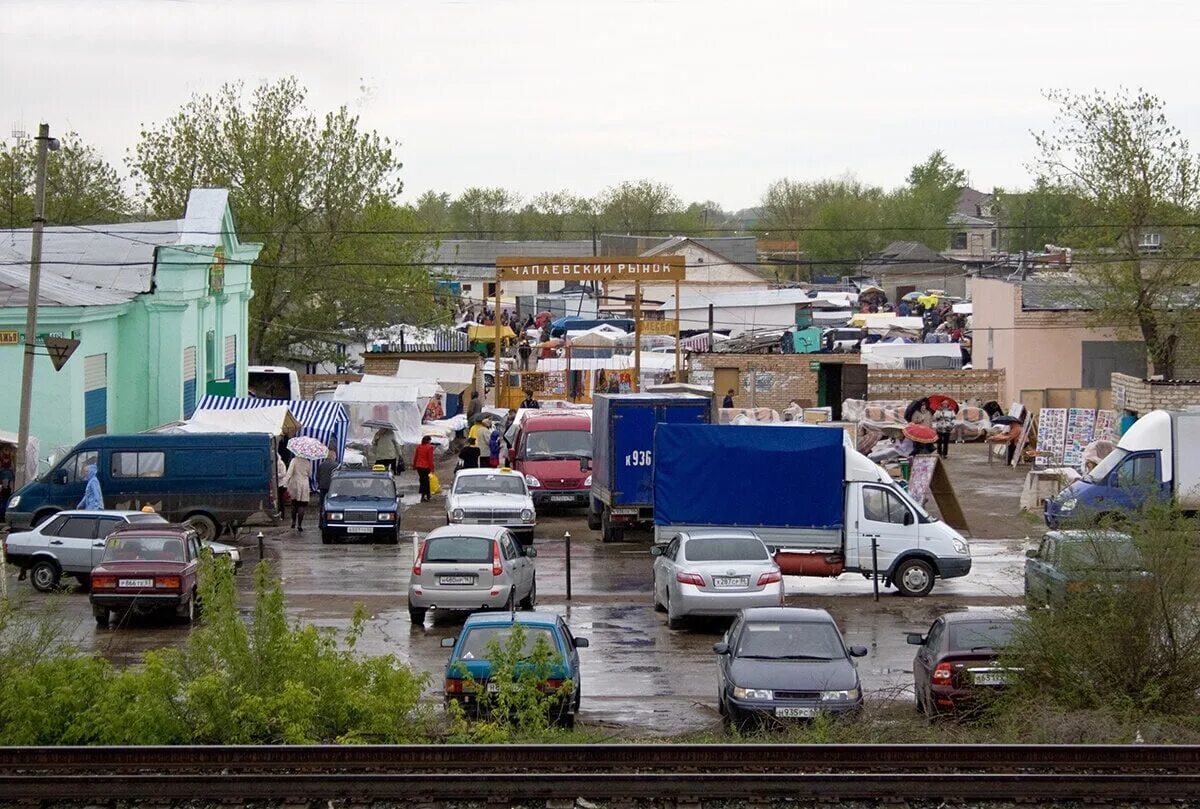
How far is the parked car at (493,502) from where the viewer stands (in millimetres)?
28344

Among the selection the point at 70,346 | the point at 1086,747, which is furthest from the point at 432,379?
the point at 1086,747

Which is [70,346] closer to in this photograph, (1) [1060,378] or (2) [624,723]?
(2) [624,723]

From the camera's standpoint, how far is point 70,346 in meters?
29.0

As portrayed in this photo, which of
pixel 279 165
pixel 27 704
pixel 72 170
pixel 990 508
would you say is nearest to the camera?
pixel 27 704

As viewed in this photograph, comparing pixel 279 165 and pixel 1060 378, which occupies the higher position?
pixel 279 165

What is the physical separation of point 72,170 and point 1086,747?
195 ft

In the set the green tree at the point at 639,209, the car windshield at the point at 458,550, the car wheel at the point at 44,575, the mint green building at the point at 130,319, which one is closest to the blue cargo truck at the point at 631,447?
the car windshield at the point at 458,550

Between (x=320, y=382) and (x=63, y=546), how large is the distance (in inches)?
1038

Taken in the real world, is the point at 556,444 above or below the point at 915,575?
above

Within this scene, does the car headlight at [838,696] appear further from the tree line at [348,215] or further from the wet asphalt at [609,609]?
the tree line at [348,215]

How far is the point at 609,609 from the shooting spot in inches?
907

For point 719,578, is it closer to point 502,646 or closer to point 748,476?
point 748,476

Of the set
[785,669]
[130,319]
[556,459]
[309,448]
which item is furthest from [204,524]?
[785,669]

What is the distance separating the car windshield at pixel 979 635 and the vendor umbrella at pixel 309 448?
743 inches
